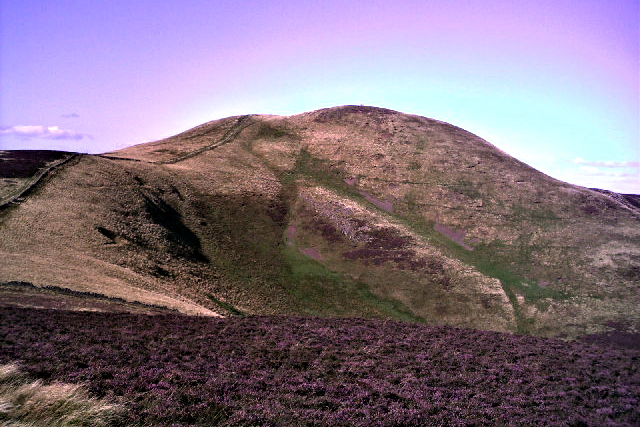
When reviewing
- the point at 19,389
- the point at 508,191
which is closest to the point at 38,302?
the point at 19,389

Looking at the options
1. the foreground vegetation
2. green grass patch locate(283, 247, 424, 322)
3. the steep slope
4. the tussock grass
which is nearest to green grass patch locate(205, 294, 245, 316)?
the steep slope

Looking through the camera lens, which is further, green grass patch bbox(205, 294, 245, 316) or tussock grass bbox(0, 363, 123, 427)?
green grass patch bbox(205, 294, 245, 316)

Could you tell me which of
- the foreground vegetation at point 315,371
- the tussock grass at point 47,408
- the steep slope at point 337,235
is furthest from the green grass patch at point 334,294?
the tussock grass at point 47,408

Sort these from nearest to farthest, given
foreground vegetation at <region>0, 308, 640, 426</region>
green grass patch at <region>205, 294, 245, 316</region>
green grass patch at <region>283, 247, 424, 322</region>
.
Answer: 1. foreground vegetation at <region>0, 308, 640, 426</region>
2. green grass patch at <region>205, 294, 245, 316</region>
3. green grass patch at <region>283, 247, 424, 322</region>

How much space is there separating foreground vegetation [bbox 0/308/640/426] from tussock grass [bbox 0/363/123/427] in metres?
0.70

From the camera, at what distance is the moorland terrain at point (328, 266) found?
1855 cm

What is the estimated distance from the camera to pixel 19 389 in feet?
35.6

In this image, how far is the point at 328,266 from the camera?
57031 millimetres

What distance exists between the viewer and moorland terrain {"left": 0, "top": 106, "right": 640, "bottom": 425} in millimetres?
18547

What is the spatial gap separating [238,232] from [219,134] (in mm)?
40976

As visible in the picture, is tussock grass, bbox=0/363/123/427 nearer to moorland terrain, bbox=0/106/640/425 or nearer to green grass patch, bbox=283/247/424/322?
moorland terrain, bbox=0/106/640/425

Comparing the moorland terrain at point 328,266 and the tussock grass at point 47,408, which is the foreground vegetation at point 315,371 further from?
the tussock grass at point 47,408

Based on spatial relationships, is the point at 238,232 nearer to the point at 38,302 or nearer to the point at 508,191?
the point at 38,302

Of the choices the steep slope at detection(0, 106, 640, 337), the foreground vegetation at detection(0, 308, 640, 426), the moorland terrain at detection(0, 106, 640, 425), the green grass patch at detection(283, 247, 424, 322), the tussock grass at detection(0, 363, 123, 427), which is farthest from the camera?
the green grass patch at detection(283, 247, 424, 322)
